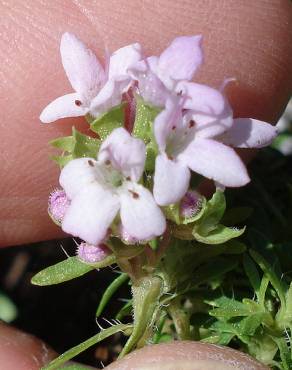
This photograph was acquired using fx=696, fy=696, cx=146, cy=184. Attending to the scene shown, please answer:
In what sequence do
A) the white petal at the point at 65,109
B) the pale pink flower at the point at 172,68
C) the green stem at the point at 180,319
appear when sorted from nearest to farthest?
the pale pink flower at the point at 172,68
the white petal at the point at 65,109
the green stem at the point at 180,319

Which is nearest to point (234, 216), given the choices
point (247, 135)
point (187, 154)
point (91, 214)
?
point (247, 135)

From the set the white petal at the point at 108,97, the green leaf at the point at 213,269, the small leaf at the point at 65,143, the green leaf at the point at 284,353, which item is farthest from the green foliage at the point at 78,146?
the green leaf at the point at 284,353

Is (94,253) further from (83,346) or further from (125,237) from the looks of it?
(83,346)

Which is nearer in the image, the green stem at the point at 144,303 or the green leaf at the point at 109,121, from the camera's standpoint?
the green leaf at the point at 109,121

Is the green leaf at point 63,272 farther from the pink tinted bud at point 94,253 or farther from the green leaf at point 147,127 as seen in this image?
the green leaf at point 147,127

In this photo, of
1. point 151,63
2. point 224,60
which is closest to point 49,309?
point 224,60

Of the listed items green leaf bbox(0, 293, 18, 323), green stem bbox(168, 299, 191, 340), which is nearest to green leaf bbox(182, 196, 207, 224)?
green stem bbox(168, 299, 191, 340)

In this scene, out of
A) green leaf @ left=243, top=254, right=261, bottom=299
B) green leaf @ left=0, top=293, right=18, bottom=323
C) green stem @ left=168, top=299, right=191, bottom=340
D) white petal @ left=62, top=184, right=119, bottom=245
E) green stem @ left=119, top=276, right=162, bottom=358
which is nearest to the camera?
white petal @ left=62, top=184, right=119, bottom=245

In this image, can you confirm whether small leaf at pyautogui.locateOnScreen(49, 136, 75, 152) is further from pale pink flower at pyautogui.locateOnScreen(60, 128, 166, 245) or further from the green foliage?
pale pink flower at pyautogui.locateOnScreen(60, 128, 166, 245)
